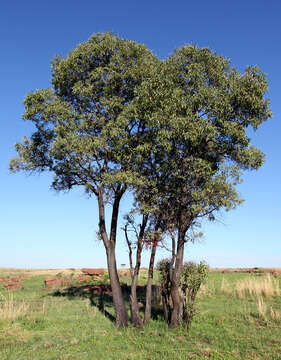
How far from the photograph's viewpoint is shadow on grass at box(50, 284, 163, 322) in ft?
67.1

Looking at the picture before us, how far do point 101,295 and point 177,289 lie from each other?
1268 cm

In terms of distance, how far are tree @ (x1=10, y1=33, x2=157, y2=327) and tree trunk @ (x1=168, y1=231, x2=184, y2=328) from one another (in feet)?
8.85

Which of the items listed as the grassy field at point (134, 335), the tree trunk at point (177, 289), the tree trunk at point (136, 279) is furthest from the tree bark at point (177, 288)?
the tree trunk at point (136, 279)

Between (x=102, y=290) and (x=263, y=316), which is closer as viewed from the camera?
(x=263, y=316)

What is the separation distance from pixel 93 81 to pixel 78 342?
47.3 ft

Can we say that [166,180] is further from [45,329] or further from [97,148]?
[45,329]

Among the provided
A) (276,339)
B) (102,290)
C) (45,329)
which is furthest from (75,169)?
(102,290)

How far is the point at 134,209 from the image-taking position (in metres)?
17.2

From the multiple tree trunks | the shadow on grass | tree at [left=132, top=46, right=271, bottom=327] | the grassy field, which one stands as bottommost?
the grassy field

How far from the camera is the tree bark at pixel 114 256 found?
1761 centimetres

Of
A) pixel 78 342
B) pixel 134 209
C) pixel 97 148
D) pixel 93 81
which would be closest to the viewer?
pixel 78 342

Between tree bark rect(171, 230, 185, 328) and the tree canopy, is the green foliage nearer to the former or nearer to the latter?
the tree canopy

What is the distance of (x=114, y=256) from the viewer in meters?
18.9

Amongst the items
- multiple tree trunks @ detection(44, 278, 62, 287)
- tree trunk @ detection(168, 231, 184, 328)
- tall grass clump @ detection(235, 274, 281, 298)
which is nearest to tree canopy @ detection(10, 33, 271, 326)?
tree trunk @ detection(168, 231, 184, 328)
